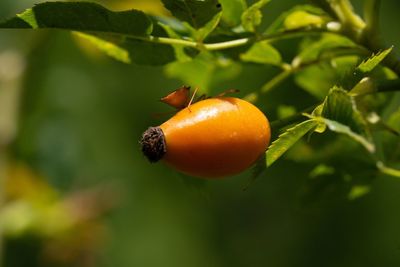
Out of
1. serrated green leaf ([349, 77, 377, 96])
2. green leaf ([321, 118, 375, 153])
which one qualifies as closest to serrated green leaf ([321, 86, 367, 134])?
green leaf ([321, 118, 375, 153])

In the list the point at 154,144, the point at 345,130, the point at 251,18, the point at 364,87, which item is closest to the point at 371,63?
the point at 364,87

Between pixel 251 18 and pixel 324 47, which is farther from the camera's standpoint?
pixel 324 47

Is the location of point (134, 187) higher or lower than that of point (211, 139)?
lower

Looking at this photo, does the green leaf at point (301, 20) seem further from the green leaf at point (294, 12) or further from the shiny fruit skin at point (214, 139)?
the shiny fruit skin at point (214, 139)

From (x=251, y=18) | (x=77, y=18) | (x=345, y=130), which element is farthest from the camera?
(x=251, y=18)

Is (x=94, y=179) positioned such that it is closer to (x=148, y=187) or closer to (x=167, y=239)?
(x=148, y=187)

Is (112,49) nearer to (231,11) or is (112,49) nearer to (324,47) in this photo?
(231,11)

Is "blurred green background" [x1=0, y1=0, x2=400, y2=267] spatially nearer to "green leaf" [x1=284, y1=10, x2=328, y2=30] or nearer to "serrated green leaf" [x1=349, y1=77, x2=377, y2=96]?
"green leaf" [x1=284, y1=10, x2=328, y2=30]
